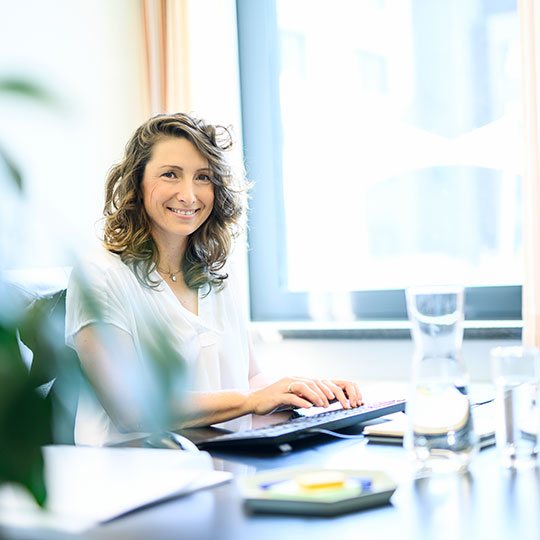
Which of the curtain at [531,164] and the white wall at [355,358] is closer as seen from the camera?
the curtain at [531,164]

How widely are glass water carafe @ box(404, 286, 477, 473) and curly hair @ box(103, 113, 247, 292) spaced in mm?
1075

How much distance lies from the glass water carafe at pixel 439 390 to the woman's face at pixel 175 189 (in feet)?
3.74

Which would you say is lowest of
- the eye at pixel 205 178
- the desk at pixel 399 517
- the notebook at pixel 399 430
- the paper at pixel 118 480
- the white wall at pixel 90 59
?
the notebook at pixel 399 430

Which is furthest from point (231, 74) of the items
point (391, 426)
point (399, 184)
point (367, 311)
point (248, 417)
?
point (391, 426)

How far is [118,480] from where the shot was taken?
854 mm

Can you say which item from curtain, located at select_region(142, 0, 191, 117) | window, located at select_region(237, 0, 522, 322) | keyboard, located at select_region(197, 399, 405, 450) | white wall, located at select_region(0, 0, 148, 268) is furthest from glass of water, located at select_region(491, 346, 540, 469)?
curtain, located at select_region(142, 0, 191, 117)

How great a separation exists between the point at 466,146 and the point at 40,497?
2.77 m

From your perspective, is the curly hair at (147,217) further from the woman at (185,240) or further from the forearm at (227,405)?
the forearm at (227,405)

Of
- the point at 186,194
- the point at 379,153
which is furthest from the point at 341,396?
the point at 379,153

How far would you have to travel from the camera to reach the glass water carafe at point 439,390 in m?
0.90

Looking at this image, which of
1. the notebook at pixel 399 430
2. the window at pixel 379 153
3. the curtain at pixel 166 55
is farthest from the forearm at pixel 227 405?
the curtain at pixel 166 55

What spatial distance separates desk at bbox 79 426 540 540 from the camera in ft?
2.33

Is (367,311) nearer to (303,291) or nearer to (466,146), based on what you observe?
(303,291)

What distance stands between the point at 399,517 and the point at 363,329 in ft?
7.00
